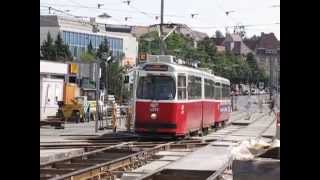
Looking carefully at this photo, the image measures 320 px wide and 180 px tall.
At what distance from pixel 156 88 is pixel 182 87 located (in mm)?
1029

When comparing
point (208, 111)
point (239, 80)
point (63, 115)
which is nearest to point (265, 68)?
point (239, 80)

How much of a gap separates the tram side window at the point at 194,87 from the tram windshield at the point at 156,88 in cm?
178

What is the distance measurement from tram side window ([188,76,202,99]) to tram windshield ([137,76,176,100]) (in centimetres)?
178

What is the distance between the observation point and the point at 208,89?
29609 millimetres

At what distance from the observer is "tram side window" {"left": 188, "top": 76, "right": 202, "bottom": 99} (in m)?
24.7

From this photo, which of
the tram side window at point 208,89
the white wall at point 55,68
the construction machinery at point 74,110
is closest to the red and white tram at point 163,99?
the tram side window at point 208,89

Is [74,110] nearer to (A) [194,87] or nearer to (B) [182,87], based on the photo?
(A) [194,87]

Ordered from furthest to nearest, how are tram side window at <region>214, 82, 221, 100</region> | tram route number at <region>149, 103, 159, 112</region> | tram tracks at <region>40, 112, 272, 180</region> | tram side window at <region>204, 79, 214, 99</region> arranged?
tram side window at <region>214, 82, 221, 100</region> < tram side window at <region>204, 79, 214, 99</region> < tram route number at <region>149, 103, 159, 112</region> < tram tracks at <region>40, 112, 272, 180</region>

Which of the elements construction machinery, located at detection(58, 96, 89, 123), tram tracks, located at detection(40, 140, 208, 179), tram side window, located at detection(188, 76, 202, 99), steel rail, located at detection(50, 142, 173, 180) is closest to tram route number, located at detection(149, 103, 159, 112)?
tram tracks, located at detection(40, 140, 208, 179)

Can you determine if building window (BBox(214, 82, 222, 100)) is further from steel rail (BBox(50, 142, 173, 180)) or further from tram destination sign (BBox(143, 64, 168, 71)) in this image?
steel rail (BBox(50, 142, 173, 180))
